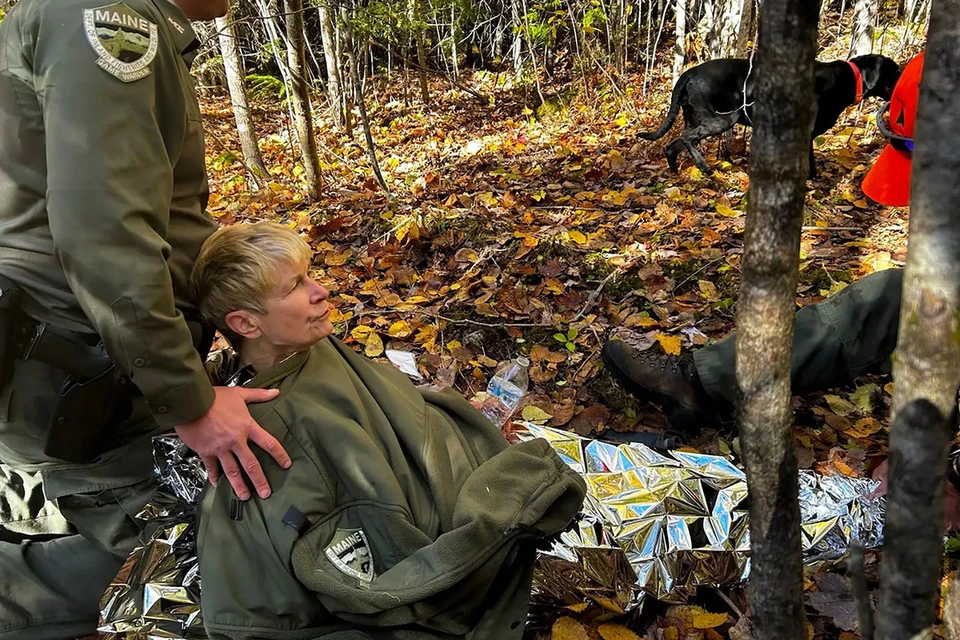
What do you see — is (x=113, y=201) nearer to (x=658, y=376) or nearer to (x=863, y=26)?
(x=658, y=376)

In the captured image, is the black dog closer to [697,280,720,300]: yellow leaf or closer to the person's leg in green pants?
[697,280,720,300]: yellow leaf

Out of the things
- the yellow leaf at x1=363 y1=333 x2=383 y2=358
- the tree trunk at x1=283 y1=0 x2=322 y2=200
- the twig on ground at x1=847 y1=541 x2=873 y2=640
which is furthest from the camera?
the tree trunk at x1=283 y1=0 x2=322 y2=200

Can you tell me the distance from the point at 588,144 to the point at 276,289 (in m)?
6.14

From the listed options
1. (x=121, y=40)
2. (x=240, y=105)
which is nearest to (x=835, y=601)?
Result: (x=121, y=40)

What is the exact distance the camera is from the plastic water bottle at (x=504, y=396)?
8.60 ft

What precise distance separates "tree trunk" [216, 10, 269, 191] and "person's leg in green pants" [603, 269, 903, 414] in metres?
5.35

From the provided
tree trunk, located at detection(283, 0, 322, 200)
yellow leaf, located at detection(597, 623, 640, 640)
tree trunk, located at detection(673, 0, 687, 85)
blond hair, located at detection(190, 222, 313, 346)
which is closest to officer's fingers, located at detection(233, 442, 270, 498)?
blond hair, located at detection(190, 222, 313, 346)

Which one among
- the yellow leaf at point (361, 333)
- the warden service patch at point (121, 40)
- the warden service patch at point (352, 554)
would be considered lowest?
the yellow leaf at point (361, 333)

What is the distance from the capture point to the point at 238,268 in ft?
5.95

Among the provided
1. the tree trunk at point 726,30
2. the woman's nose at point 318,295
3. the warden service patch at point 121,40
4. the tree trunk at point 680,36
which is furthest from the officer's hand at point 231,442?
the tree trunk at point 726,30

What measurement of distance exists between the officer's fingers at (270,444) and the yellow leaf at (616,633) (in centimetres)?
102

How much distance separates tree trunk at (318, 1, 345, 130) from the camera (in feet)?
24.4

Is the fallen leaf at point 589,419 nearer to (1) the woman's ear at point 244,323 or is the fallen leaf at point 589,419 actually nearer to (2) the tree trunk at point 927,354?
(1) the woman's ear at point 244,323

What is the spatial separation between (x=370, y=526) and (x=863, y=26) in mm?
9290
